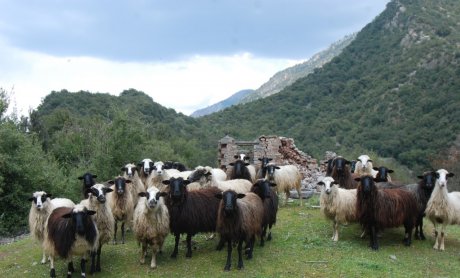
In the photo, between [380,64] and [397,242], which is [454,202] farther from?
[380,64]

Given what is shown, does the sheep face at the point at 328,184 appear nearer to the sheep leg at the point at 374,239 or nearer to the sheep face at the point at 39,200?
the sheep leg at the point at 374,239

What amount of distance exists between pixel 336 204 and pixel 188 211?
4.29 metres

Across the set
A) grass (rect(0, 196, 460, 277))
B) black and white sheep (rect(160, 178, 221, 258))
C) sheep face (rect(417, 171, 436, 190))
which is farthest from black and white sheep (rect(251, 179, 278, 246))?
sheep face (rect(417, 171, 436, 190))

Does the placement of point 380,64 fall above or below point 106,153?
above

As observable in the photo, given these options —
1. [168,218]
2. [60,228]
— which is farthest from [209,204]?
[60,228]

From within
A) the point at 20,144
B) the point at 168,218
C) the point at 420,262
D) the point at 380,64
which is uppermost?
the point at 380,64

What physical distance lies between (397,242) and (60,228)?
9265mm

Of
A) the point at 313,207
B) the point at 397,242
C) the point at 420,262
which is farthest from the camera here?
the point at 313,207

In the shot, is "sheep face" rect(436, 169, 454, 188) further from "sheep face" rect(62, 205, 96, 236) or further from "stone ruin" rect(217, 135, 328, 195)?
"stone ruin" rect(217, 135, 328, 195)

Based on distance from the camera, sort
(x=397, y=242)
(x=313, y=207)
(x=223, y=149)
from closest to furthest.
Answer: (x=397, y=242)
(x=313, y=207)
(x=223, y=149)

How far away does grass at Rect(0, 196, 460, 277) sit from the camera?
33.6 feet

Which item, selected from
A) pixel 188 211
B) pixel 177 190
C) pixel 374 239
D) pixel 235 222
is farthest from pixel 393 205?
pixel 177 190

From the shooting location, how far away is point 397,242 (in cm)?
1268

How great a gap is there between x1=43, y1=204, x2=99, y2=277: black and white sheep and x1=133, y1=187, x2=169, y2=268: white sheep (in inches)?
42.6
